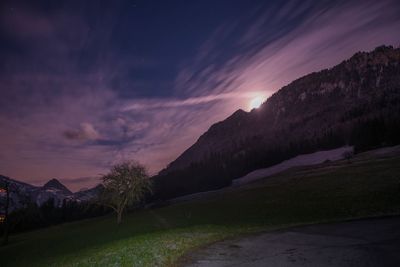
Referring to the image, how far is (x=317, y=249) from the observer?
19359mm

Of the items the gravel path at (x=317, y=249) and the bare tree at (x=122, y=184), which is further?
the bare tree at (x=122, y=184)

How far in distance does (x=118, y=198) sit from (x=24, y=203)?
2049cm

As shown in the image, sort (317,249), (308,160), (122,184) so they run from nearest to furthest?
1. (317,249)
2. (122,184)
3. (308,160)

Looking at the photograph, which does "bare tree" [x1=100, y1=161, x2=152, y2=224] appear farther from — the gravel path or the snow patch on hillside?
the snow patch on hillside

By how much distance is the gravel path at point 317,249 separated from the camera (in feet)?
53.8

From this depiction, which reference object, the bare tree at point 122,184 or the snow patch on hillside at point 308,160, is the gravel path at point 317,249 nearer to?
the bare tree at point 122,184

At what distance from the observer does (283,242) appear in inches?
918

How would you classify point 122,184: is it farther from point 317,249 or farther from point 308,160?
point 308,160

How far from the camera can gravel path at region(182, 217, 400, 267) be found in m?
16.4

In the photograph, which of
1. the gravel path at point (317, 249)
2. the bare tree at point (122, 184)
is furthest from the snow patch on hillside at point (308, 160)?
the gravel path at point (317, 249)

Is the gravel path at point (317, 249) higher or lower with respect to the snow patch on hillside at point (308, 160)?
lower

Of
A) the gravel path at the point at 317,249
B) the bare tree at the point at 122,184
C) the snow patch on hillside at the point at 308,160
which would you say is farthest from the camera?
the snow patch on hillside at the point at 308,160

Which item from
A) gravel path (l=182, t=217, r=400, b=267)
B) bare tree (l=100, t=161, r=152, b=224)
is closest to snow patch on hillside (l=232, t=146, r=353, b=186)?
bare tree (l=100, t=161, r=152, b=224)

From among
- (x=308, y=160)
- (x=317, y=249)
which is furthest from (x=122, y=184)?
(x=308, y=160)
